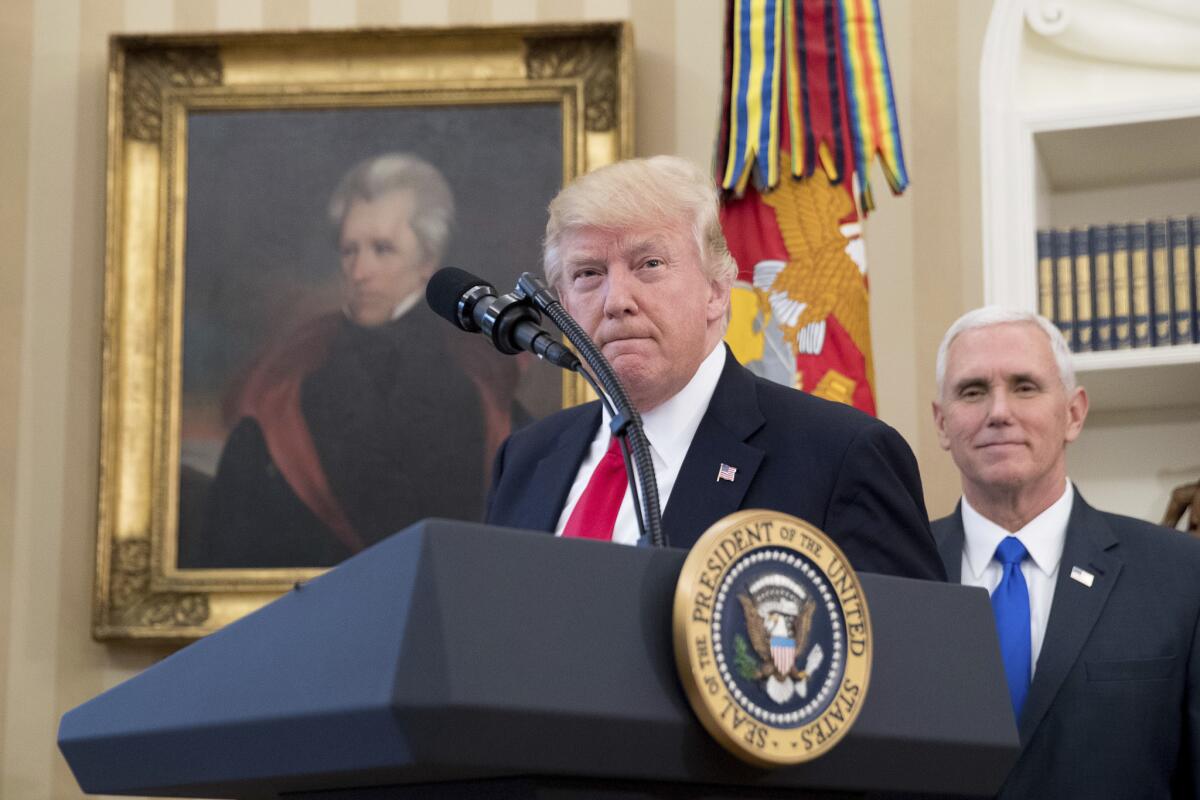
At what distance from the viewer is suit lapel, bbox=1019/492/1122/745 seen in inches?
106

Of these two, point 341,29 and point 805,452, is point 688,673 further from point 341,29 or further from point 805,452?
point 341,29

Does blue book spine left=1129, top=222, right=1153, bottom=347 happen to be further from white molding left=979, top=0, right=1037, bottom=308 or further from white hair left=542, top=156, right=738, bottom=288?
white hair left=542, top=156, right=738, bottom=288

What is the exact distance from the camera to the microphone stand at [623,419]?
51.7 inches

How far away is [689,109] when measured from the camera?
457cm

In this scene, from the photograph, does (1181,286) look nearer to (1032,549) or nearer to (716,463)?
(1032,549)

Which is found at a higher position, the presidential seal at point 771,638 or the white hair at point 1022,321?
the white hair at point 1022,321

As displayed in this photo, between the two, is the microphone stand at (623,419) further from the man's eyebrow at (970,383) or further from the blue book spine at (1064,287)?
the blue book spine at (1064,287)

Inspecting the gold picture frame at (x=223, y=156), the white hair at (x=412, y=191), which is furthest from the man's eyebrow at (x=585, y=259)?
the white hair at (x=412, y=191)

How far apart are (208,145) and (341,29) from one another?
1.73ft

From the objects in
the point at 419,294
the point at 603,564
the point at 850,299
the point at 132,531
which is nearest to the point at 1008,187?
the point at 850,299

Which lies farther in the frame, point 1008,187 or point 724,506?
point 1008,187

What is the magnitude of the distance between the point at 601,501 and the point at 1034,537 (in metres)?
1.34

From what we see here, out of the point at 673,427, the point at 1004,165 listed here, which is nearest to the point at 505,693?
the point at 673,427

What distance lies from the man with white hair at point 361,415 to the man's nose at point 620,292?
249 cm
